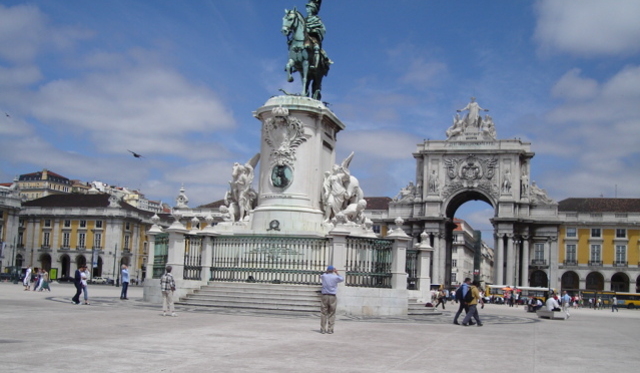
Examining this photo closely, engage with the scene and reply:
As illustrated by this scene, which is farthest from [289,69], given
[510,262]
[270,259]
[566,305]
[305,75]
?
[510,262]

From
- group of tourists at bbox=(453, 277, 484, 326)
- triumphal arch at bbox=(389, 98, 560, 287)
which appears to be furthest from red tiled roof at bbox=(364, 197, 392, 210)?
group of tourists at bbox=(453, 277, 484, 326)

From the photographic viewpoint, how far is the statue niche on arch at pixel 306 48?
70.6 ft

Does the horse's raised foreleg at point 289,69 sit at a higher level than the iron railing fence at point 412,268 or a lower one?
higher

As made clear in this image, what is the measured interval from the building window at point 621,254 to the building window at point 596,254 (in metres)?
1.75

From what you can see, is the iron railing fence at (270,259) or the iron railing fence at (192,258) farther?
the iron railing fence at (192,258)

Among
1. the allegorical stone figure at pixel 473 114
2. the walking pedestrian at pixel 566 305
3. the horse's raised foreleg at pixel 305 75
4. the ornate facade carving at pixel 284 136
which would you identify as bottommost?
the walking pedestrian at pixel 566 305

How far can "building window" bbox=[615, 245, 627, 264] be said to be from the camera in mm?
80250

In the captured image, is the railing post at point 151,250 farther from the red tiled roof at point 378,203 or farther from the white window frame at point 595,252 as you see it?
the red tiled roof at point 378,203

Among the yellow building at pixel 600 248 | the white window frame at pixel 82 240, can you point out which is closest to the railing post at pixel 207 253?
the yellow building at pixel 600 248

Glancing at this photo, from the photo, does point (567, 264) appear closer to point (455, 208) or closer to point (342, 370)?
point (455, 208)

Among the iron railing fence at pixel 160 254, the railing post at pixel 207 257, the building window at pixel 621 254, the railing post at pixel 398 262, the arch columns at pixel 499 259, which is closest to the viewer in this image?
the railing post at pixel 398 262

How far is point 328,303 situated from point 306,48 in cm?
1059

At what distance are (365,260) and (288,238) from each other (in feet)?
6.63

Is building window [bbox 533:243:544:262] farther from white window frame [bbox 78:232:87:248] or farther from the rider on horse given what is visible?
the rider on horse
